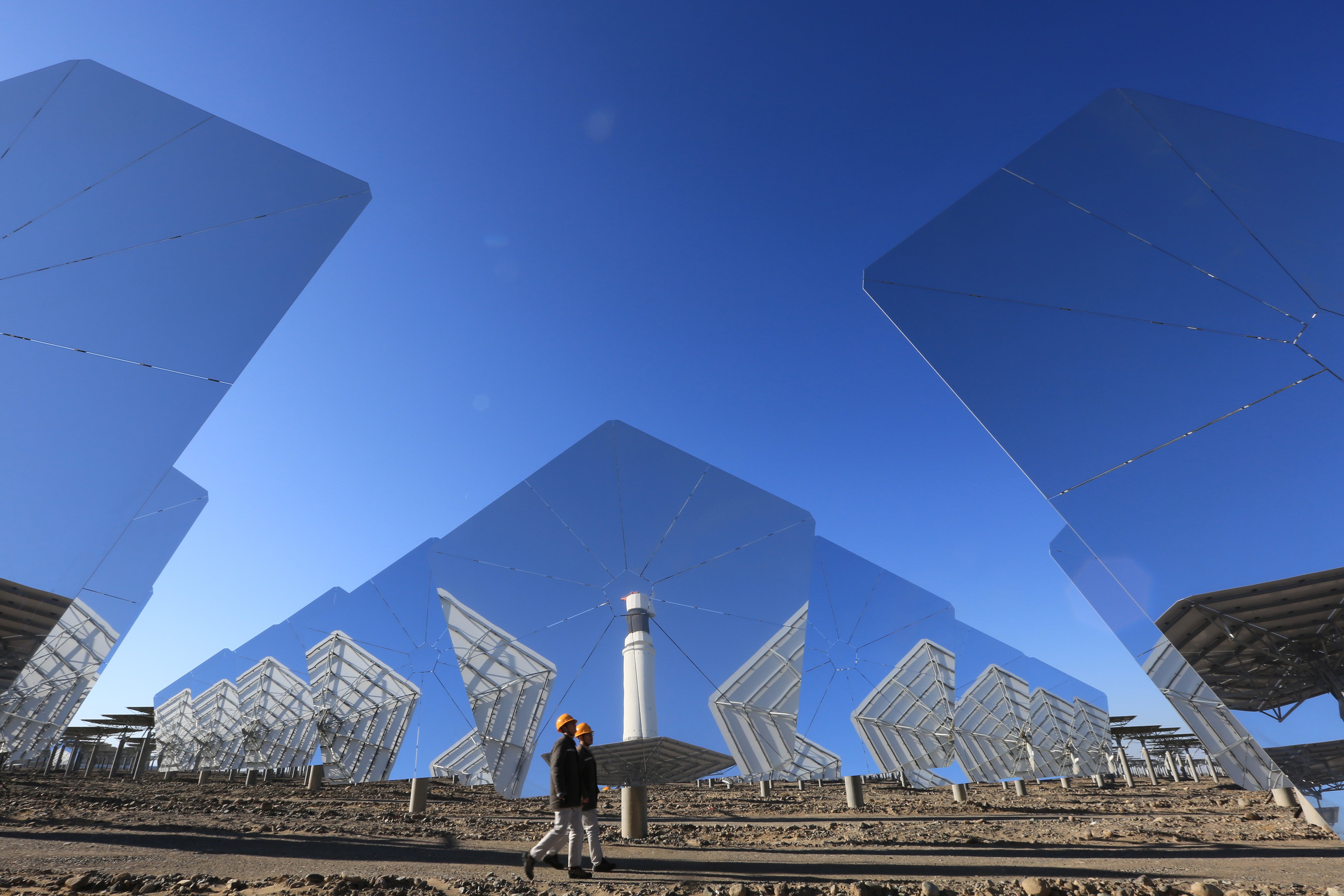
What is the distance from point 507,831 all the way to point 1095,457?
40.2 feet

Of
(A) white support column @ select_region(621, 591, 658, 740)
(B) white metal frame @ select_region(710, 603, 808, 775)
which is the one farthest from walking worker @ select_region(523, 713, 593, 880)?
(B) white metal frame @ select_region(710, 603, 808, 775)

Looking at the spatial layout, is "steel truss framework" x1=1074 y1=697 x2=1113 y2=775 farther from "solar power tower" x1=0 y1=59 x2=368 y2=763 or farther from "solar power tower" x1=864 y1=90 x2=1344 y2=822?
"solar power tower" x1=0 y1=59 x2=368 y2=763

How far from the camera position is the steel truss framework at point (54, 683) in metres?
11.3

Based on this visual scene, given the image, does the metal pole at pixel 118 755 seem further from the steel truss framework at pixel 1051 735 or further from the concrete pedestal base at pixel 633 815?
the steel truss framework at pixel 1051 735

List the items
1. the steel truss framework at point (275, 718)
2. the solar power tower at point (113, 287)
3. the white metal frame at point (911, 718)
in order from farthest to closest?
the steel truss framework at point (275, 718) → the white metal frame at point (911, 718) → the solar power tower at point (113, 287)

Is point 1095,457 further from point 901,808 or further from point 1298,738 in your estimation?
point 901,808

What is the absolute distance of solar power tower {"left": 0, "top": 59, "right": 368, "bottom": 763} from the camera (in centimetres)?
781

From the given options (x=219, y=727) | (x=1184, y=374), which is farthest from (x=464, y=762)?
(x=1184, y=374)

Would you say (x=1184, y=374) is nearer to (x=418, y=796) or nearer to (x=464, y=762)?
(x=418, y=796)

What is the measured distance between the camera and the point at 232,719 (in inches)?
1657

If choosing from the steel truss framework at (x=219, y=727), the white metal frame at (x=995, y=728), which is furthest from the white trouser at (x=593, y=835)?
the steel truss framework at (x=219, y=727)

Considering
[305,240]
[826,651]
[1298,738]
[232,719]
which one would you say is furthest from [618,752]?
[232,719]

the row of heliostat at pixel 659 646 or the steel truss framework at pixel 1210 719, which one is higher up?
the row of heliostat at pixel 659 646

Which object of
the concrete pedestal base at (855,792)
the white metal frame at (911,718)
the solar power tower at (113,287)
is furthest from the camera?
the white metal frame at (911,718)
